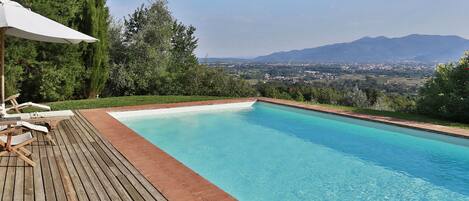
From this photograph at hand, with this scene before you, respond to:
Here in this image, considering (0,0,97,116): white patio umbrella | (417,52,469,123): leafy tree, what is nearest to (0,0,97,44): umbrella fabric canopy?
(0,0,97,116): white patio umbrella

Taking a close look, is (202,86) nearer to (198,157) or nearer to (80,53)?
(80,53)

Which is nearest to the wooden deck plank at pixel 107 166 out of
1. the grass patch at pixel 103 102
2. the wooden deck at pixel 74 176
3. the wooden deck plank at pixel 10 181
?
the wooden deck at pixel 74 176

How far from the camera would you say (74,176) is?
448 cm

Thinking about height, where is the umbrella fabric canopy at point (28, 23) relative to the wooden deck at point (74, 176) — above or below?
above

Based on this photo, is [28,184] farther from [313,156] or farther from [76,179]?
[313,156]

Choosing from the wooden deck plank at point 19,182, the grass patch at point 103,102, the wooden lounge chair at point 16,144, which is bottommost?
the grass patch at point 103,102

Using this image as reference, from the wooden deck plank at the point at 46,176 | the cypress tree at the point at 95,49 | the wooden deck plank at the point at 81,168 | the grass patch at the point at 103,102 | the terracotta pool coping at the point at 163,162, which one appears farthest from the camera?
the cypress tree at the point at 95,49

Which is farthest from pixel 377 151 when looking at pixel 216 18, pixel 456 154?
pixel 216 18

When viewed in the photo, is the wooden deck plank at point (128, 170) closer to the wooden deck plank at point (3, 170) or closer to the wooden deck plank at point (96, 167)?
the wooden deck plank at point (96, 167)

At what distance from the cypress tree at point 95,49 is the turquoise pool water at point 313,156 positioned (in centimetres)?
436

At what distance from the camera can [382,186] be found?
19.1ft

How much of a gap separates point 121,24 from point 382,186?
15953 millimetres

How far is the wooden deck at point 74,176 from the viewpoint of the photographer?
12.7ft

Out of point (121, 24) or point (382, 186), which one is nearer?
point (382, 186)
